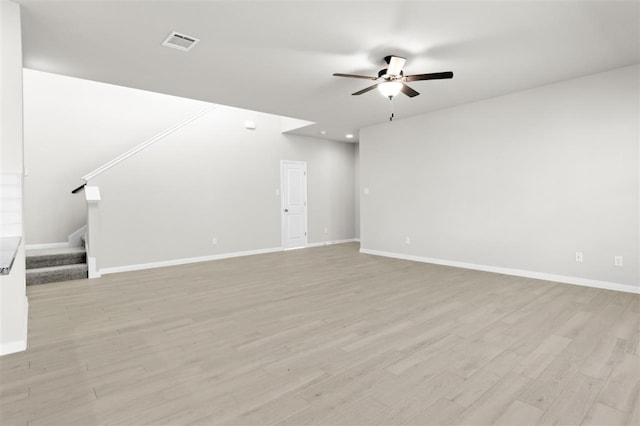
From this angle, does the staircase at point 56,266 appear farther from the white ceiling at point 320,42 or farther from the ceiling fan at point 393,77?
the ceiling fan at point 393,77

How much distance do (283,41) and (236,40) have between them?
1.55 feet

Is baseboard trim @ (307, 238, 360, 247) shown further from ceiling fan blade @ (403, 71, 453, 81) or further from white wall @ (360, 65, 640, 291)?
ceiling fan blade @ (403, 71, 453, 81)

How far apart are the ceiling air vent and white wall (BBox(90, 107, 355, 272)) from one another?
3122mm

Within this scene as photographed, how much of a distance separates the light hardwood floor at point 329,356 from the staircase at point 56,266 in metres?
0.38

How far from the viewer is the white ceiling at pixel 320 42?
275cm

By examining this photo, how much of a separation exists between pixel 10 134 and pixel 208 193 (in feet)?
13.2

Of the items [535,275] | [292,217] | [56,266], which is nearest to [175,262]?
[56,266]

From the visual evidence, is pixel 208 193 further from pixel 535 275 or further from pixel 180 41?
pixel 535 275

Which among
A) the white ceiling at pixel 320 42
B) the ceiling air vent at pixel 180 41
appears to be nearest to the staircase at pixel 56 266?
the white ceiling at pixel 320 42

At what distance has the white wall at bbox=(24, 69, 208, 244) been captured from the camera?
568cm

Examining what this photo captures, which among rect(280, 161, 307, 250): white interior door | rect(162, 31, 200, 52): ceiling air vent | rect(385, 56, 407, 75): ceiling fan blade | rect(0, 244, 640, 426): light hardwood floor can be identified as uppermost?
rect(162, 31, 200, 52): ceiling air vent

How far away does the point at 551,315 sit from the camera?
3.26 meters

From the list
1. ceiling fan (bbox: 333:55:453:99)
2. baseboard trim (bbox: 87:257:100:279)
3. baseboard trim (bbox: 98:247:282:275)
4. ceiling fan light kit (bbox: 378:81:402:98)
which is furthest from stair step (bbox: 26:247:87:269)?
ceiling fan light kit (bbox: 378:81:402:98)

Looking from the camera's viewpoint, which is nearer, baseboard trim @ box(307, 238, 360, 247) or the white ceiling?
the white ceiling
